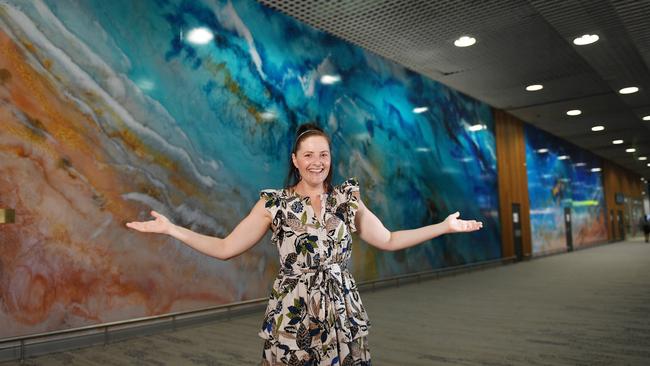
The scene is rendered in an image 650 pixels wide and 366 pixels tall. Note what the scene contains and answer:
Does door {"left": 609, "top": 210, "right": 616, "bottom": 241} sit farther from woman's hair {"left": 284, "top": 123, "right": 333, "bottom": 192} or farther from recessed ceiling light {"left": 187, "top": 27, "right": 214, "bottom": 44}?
woman's hair {"left": 284, "top": 123, "right": 333, "bottom": 192}

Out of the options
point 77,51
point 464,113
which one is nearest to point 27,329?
point 77,51

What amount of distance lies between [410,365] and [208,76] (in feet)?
13.7

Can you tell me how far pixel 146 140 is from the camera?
215 inches

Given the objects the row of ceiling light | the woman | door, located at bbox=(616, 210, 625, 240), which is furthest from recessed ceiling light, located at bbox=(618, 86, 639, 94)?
door, located at bbox=(616, 210, 625, 240)

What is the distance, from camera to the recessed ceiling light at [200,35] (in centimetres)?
611

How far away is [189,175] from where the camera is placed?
5.83 meters

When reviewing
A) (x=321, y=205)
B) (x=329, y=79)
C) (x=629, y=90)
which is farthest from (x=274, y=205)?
(x=629, y=90)

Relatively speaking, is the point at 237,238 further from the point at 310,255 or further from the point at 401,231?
the point at 401,231

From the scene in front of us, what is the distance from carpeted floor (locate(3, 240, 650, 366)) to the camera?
4.04 meters

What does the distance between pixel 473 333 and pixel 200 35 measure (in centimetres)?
464

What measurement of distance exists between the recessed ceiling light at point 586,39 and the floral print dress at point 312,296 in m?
8.14

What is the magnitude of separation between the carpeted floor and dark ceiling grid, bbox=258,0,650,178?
416 cm

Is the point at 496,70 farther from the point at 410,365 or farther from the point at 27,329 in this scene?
the point at 27,329

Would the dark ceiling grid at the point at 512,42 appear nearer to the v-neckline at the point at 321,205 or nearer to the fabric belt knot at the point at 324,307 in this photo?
the v-neckline at the point at 321,205
